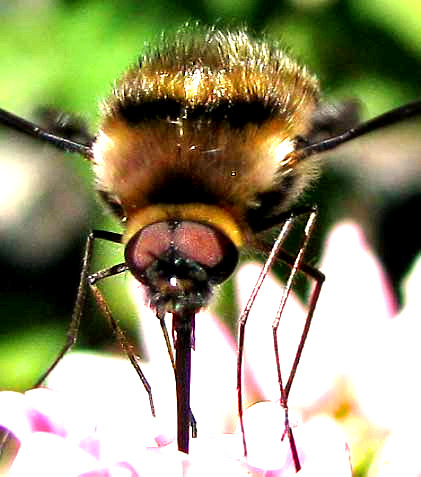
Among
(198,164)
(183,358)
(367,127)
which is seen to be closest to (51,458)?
(183,358)

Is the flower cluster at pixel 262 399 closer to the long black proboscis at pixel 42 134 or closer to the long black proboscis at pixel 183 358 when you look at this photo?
the long black proboscis at pixel 183 358

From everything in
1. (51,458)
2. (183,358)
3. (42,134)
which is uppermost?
(42,134)

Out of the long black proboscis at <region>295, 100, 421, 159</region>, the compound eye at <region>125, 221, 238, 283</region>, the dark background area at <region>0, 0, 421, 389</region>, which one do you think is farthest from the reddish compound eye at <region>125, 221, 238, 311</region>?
the dark background area at <region>0, 0, 421, 389</region>

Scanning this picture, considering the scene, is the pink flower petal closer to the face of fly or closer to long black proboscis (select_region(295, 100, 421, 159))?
the face of fly

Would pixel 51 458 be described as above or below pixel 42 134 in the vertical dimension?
below

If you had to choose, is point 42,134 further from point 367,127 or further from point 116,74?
point 116,74

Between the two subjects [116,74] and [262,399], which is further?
[116,74]

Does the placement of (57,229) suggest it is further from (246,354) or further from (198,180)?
(198,180)
